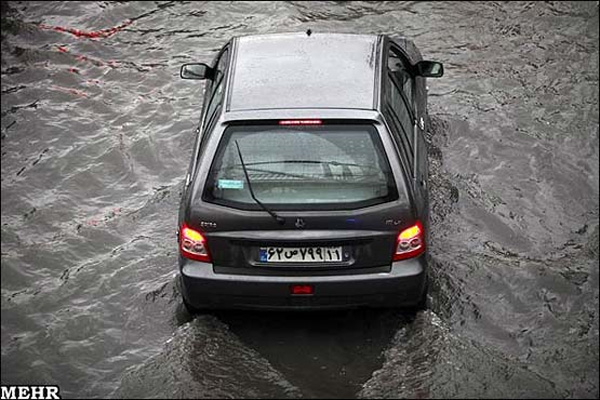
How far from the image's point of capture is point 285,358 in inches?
272

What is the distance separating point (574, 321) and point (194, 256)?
3.20m

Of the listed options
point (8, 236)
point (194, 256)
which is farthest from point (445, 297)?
point (8, 236)

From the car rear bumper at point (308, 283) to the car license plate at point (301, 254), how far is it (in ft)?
0.42

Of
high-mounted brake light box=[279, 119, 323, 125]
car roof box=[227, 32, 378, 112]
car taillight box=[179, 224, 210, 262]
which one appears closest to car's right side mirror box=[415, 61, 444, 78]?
car roof box=[227, 32, 378, 112]

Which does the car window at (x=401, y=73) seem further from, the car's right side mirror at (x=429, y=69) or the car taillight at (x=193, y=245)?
the car taillight at (x=193, y=245)

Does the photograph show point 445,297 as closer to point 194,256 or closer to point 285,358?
point 285,358

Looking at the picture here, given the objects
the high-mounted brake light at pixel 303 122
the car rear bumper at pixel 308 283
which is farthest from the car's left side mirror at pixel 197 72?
the car rear bumper at pixel 308 283

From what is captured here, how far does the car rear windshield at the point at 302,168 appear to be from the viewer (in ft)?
21.3

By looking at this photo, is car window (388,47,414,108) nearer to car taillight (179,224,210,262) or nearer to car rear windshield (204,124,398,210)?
car rear windshield (204,124,398,210)


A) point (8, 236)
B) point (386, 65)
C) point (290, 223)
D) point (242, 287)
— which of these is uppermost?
point (386, 65)

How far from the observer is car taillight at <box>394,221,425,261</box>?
21.4 ft

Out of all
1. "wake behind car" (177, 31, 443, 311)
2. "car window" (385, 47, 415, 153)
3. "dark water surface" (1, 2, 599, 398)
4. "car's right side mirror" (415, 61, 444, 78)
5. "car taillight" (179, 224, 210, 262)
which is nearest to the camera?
"wake behind car" (177, 31, 443, 311)

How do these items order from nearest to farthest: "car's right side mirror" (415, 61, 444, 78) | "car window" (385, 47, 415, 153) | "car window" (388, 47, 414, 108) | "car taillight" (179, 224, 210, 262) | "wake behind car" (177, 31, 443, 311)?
"wake behind car" (177, 31, 443, 311), "car taillight" (179, 224, 210, 262), "car window" (385, 47, 415, 153), "car window" (388, 47, 414, 108), "car's right side mirror" (415, 61, 444, 78)

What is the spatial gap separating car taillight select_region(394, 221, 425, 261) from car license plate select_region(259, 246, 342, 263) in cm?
43
